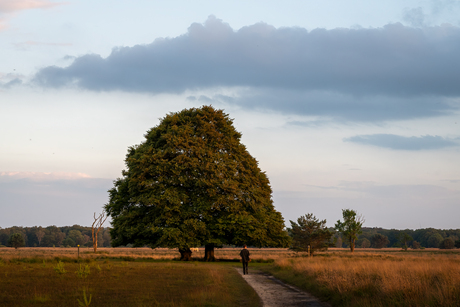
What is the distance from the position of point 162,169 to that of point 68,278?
16815 millimetres

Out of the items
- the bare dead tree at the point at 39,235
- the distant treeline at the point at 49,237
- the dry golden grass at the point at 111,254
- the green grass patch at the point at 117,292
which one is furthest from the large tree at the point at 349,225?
the bare dead tree at the point at 39,235

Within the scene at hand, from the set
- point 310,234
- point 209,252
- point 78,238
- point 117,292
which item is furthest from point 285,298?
point 78,238

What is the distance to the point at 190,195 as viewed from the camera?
35.0 metres

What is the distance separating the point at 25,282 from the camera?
1562 cm

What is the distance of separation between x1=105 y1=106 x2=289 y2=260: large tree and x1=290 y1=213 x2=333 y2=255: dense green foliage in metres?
11.8

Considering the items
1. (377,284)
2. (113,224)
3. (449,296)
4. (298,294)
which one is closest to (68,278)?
(298,294)

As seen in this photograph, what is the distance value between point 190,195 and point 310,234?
64.7 feet

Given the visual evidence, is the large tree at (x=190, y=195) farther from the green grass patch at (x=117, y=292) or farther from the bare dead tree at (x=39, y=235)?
the bare dead tree at (x=39, y=235)

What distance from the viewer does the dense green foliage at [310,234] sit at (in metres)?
48.2

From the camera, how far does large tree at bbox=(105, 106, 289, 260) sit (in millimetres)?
33188

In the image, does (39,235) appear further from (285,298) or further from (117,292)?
(285,298)

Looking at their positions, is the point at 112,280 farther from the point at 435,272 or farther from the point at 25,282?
the point at 435,272

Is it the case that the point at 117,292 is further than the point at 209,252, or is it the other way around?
the point at 209,252

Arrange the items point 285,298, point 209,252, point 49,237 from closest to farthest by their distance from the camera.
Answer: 1. point 285,298
2. point 209,252
3. point 49,237
